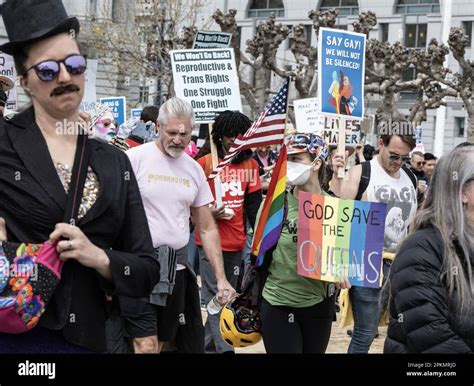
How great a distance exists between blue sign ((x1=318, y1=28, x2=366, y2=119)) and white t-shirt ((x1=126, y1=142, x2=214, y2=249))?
3.85 meters

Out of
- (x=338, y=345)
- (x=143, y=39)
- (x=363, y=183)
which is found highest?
(x=363, y=183)

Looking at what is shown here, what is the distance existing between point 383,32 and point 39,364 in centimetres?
6179

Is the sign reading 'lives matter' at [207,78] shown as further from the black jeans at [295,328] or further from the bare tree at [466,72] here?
the bare tree at [466,72]

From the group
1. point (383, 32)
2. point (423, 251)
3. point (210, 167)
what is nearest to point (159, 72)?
point (383, 32)

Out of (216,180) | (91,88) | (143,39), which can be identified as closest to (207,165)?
(216,180)

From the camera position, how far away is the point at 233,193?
901 centimetres

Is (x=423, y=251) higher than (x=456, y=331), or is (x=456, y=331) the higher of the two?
(x=423, y=251)

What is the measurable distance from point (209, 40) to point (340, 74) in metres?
2.63

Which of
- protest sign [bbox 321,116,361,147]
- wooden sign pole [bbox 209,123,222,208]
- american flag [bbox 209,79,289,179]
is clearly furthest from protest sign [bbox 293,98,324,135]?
american flag [bbox 209,79,289,179]

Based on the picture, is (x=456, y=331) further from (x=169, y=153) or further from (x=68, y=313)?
(x=169, y=153)

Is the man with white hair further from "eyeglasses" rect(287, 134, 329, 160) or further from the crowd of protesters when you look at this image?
"eyeglasses" rect(287, 134, 329, 160)

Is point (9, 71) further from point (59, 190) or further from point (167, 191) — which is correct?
point (59, 190)

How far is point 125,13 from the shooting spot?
168 ft

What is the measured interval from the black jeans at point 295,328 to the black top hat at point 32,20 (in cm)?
338
